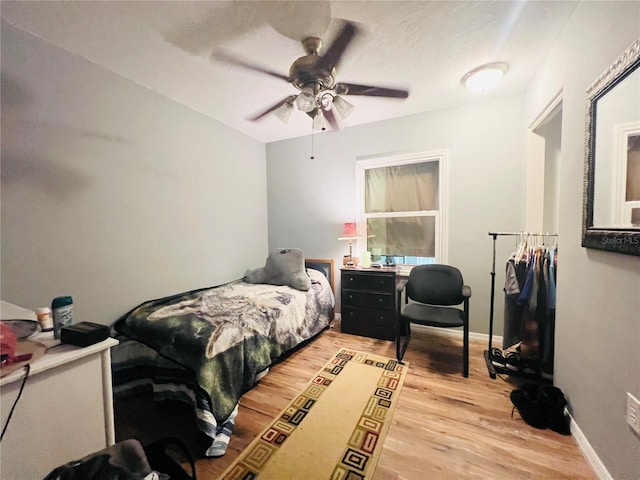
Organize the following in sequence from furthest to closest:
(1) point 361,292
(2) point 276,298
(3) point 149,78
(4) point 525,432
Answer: (1) point 361,292
(2) point 276,298
(3) point 149,78
(4) point 525,432

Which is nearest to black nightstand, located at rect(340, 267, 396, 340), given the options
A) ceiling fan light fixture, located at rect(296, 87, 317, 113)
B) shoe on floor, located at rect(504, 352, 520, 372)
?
shoe on floor, located at rect(504, 352, 520, 372)

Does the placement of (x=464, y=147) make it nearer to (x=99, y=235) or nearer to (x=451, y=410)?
(x=451, y=410)

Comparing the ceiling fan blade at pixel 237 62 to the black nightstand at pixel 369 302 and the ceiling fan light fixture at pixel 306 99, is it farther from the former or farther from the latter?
the black nightstand at pixel 369 302

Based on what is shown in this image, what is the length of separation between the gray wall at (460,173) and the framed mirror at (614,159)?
138cm

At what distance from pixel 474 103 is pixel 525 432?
2952 millimetres

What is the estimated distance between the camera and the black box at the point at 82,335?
2.88 feet

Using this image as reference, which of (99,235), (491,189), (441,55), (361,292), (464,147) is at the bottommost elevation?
(361,292)

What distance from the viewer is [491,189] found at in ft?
8.63

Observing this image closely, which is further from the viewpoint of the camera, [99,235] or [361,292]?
[361,292]

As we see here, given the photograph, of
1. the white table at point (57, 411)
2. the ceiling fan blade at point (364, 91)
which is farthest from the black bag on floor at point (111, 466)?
the ceiling fan blade at point (364, 91)

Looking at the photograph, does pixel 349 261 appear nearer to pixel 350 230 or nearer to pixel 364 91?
pixel 350 230

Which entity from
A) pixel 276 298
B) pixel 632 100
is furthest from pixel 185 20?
pixel 632 100

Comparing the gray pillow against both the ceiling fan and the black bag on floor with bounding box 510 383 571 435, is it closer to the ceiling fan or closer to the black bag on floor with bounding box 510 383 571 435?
the ceiling fan
